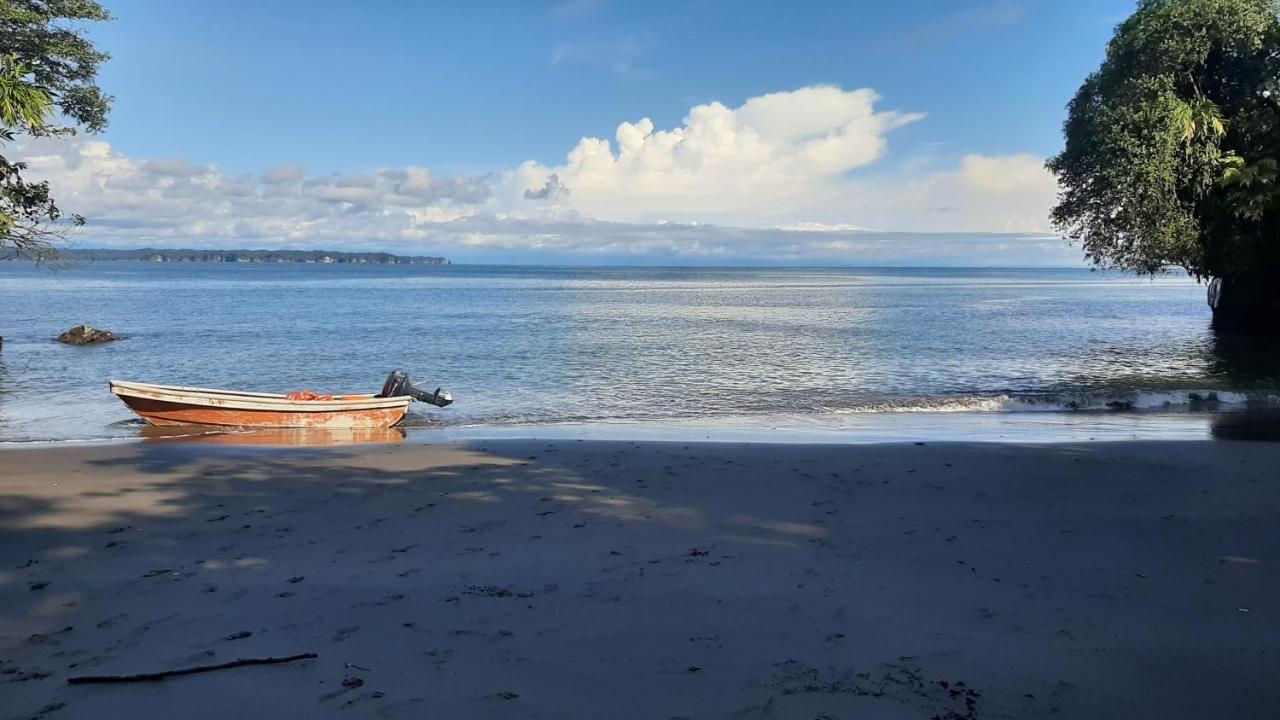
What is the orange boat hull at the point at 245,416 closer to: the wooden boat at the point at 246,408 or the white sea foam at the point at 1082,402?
the wooden boat at the point at 246,408

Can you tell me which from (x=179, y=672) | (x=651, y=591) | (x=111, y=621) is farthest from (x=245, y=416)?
(x=651, y=591)

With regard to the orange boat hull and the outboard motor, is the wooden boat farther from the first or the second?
the outboard motor

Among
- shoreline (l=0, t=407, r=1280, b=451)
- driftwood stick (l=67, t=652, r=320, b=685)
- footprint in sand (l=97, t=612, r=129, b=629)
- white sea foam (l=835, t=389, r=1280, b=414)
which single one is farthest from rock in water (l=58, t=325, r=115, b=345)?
driftwood stick (l=67, t=652, r=320, b=685)

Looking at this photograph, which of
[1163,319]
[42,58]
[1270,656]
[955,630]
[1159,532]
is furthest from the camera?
[1163,319]

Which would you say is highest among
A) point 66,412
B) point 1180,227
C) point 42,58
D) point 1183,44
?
point 1183,44

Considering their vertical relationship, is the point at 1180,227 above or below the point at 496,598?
above

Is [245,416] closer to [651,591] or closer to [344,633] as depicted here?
[344,633]

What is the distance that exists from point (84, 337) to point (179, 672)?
40.1 m

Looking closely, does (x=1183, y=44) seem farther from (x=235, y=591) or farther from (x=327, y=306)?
(x=327, y=306)

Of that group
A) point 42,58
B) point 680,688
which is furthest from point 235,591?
point 42,58

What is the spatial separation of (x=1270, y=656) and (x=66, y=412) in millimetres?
23902

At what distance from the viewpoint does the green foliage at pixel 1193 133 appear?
1012 inches

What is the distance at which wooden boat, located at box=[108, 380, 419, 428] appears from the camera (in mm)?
16672

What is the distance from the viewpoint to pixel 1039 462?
11445 mm
